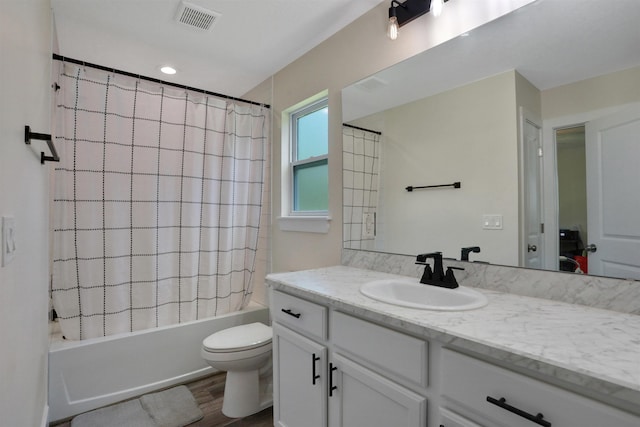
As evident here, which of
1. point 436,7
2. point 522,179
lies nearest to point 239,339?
point 522,179

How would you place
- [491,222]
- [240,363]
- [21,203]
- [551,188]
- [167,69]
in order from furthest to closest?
[167,69] → [240,363] → [491,222] → [551,188] → [21,203]

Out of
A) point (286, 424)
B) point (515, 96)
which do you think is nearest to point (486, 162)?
point (515, 96)

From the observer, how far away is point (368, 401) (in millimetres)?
1088

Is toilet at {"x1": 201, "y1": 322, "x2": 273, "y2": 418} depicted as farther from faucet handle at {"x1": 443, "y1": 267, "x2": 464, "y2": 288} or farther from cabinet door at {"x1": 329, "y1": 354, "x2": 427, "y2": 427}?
faucet handle at {"x1": 443, "y1": 267, "x2": 464, "y2": 288}

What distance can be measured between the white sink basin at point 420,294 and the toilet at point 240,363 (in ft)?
2.83

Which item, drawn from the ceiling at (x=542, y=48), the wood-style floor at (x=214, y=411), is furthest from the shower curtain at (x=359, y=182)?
the wood-style floor at (x=214, y=411)

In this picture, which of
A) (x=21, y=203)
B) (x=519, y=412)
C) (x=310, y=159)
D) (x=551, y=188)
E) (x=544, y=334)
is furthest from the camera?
(x=310, y=159)

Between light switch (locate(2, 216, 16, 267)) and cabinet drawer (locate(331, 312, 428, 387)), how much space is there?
978mm

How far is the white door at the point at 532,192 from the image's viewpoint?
1.20 m

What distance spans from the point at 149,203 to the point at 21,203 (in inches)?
44.7

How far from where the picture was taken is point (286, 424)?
1516 mm

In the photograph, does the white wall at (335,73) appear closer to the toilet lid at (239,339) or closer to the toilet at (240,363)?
the toilet lid at (239,339)

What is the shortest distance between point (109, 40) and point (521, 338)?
2746mm

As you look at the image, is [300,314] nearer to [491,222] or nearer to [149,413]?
[491,222]
